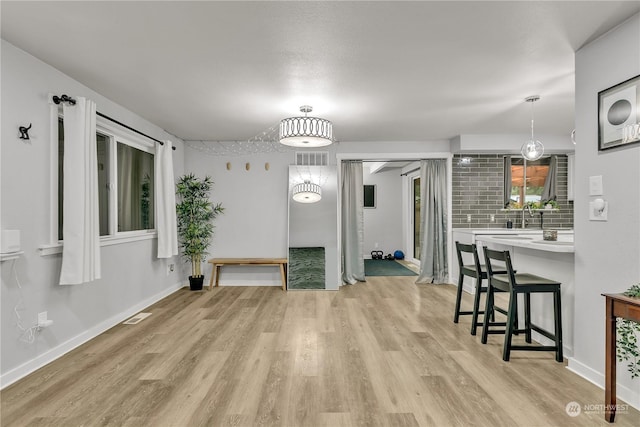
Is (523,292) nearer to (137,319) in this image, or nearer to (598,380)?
(598,380)

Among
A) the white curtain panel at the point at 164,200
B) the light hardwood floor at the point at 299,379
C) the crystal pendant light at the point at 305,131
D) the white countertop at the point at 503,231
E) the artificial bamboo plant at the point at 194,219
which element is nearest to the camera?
the light hardwood floor at the point at 299,379

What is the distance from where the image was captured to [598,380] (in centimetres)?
240

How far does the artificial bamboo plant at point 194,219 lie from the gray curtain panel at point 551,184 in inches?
218

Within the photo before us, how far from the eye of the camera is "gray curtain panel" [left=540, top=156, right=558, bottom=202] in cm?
605

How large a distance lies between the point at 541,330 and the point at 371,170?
649 centimetres

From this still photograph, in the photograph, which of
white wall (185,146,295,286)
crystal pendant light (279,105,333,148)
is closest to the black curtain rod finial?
crystal pendant light (279,105,333,148)

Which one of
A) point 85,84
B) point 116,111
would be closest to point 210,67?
point 85,84

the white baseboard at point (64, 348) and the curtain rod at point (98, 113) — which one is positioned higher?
the curtain rod at point (98, 113)

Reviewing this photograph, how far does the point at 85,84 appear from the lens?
3340 millimetres

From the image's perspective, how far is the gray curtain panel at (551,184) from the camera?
238 inches

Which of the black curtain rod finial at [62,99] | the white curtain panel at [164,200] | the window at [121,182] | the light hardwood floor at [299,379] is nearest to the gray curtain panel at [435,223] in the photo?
the light hardwood floor at [299,379]

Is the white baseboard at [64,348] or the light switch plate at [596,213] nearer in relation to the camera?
the light switch plate at [596,213]

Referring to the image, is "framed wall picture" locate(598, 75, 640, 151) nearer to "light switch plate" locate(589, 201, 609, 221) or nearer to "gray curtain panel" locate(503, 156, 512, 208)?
"light switch plate" locate(589, 201, 609, 221)

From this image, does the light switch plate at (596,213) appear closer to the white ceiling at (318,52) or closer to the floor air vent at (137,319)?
the white ceiling at (318,52)
